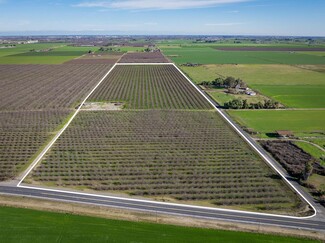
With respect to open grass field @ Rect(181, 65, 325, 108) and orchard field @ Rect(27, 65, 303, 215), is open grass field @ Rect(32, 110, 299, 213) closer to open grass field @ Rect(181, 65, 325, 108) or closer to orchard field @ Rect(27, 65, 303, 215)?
orchard field @ Rect(27, 65, 303, 215)

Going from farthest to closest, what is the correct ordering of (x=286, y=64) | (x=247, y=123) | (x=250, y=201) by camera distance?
(x=286, y=64) → (x=247, y=123) → (x=250, y=201)

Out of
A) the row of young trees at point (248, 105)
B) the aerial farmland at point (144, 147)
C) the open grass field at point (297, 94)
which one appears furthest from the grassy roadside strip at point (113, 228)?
the open grass field at point (297, 94)

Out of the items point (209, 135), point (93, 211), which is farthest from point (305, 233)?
point (209, 135)

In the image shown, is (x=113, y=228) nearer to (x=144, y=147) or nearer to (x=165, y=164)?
(x=165, y=164)

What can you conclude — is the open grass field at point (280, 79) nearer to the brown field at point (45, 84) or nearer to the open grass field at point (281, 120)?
the open grass field at point (281, 120)

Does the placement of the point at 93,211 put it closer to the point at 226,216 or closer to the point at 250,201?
the point at 226,216
